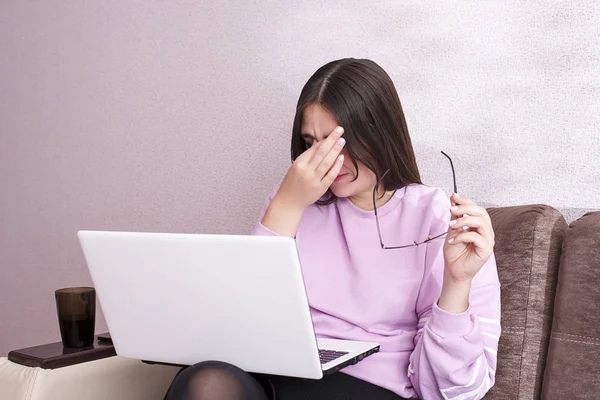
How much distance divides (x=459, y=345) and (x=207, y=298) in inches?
17.4

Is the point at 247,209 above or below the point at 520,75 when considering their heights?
below

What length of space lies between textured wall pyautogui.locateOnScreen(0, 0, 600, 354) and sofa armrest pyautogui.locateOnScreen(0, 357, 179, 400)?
66 cm

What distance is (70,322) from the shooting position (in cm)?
154

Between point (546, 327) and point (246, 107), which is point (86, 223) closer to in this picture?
point (246, 107)

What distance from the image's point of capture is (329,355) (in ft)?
3.92

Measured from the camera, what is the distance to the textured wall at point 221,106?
1.57m

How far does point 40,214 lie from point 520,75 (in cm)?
192

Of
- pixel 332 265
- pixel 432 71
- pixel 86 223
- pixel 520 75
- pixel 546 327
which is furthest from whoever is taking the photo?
pixel 86 223

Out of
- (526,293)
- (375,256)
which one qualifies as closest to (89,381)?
(375,256)

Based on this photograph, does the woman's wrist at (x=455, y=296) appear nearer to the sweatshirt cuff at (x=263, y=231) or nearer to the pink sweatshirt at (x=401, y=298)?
the pink sweatshirt at (x=401, y=298)

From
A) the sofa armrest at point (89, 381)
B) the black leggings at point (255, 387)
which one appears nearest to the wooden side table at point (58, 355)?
the sofa armrest at point (89, 381)

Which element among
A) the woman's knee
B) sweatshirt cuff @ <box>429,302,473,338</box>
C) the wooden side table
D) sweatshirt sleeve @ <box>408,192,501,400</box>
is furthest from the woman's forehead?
the wooden side table

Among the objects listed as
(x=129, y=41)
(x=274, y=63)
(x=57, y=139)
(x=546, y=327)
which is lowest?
(x=546, y=327)

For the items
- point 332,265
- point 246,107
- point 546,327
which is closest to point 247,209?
point 246,107
